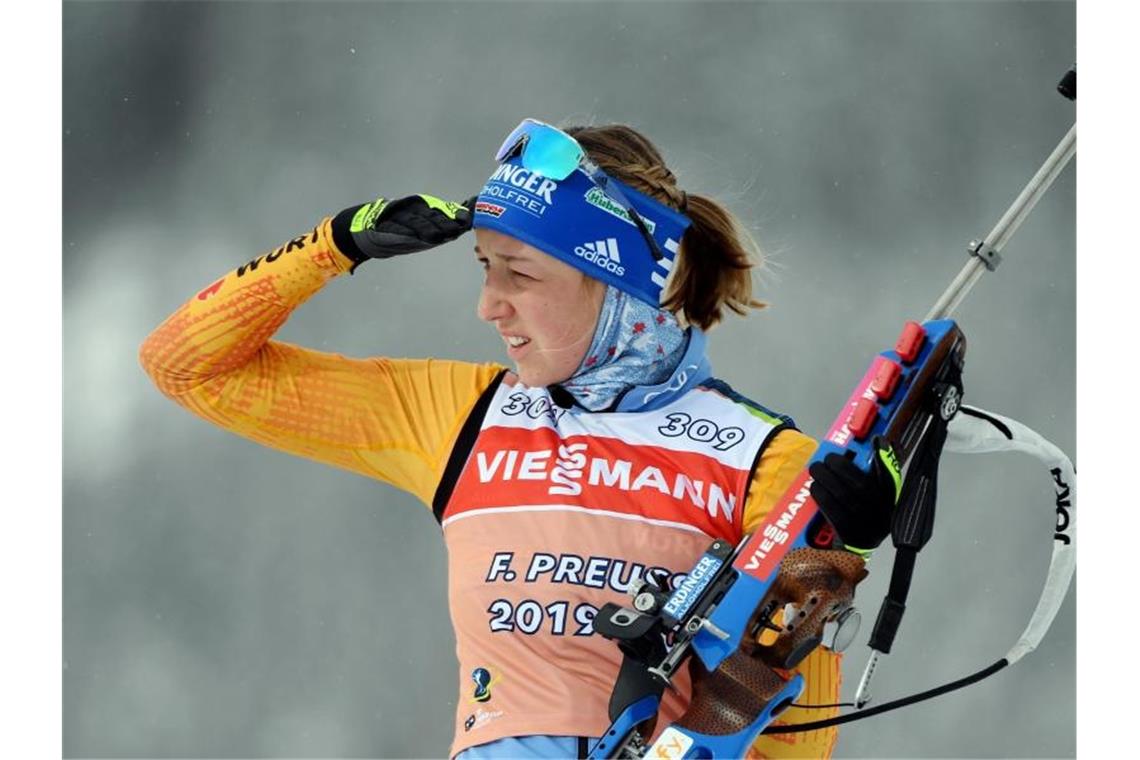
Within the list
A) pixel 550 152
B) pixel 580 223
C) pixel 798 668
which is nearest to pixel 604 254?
pixel 580 223

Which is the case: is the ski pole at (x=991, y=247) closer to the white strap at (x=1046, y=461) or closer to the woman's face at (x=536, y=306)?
the white strap at (x=1046, y=461)

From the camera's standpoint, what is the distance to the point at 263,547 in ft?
12.2

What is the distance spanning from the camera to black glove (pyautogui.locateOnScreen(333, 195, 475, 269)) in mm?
2336

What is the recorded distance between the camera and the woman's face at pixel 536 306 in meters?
2.33

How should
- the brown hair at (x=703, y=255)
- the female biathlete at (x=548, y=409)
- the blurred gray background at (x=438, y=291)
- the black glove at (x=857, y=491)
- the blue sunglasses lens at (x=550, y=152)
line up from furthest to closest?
1. the blurred gray background at (x=438, y=291)
2. the brown hair at (x=703, y=255)
3. the blue sunglasses lens at (x=550, y=152)
4. the female biathlete at (x=548, y=409)
5. the black glove at (x=857, y=491)

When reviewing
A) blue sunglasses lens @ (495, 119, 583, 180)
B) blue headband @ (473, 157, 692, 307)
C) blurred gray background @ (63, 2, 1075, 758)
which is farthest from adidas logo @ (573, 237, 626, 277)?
blurred gray background @ (63, 2, 1075, 758)

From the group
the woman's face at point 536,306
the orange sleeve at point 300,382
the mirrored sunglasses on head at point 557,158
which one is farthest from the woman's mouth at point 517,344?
the mirrored sunglasses on head at point 557,158

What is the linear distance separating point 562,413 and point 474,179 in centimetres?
135

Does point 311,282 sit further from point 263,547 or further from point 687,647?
point 263,547

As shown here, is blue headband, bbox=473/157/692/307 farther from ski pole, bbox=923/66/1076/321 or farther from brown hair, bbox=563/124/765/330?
ski pole, bbox=923/66/1076/321

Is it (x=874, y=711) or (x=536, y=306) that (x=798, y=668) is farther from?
(x=536, y=306)

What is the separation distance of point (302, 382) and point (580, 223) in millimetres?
459

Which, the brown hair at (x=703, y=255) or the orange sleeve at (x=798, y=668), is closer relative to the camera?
the orange sleeve at (x=798, y=668)

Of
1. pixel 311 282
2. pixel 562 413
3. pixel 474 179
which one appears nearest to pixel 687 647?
pixel 562 413
